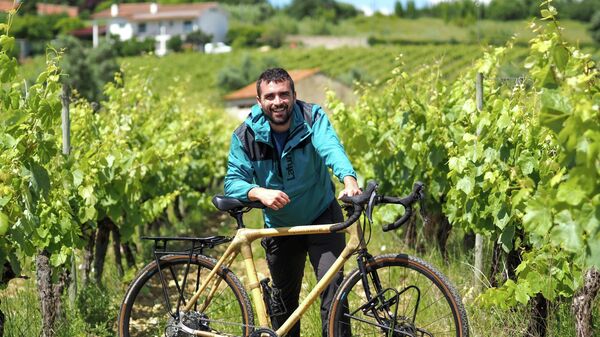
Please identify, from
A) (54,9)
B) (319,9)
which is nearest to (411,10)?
(319,9)

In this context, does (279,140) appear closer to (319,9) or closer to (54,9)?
(54,9)

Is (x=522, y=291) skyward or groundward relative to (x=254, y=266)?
groundward

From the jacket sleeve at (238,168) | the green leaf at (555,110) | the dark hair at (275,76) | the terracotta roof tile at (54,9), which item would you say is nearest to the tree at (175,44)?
the terracotta roof tile at (54,9)

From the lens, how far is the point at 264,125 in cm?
491

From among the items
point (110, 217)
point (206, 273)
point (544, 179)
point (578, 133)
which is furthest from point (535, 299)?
point (110, 217)

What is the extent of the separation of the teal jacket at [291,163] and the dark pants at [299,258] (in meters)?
0.11

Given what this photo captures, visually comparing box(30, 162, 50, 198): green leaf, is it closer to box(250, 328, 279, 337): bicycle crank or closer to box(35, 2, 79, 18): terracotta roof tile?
box(250, 328, 279, 337): bicycle crank

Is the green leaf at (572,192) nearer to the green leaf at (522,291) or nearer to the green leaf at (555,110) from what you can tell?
the green leaf at (555,110)

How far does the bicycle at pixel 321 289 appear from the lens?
4.41 meters

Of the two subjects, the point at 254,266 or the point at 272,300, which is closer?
the point at 254,266

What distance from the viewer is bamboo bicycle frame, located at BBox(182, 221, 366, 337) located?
14.9 feet

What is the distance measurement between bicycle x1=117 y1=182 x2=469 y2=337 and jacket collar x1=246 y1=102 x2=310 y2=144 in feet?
1.20

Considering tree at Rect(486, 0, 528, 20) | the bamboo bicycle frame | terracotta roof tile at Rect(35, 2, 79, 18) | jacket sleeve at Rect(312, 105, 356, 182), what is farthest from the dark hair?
terracotta roof tile at Rect(35, 2, 79, 18)

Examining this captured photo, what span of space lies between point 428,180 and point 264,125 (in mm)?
3415
